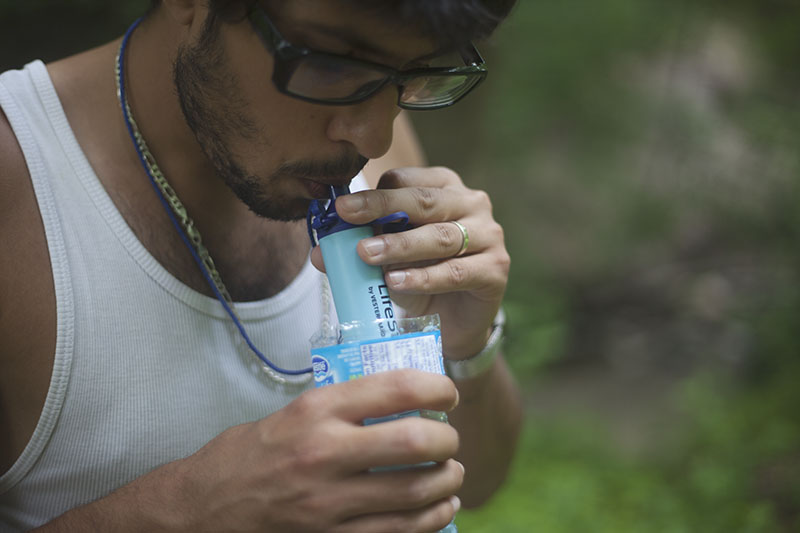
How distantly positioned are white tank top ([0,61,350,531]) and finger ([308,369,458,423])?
0.52 metres

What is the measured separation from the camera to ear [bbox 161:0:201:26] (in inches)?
43.7

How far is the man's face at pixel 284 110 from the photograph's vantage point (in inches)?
37.2

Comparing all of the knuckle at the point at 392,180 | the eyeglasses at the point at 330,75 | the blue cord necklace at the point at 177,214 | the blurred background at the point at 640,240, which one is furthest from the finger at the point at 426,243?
the blurred background at the point at 640,240

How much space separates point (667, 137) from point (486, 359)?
5.42 meters

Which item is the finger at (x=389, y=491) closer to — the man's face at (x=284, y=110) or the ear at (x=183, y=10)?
the man's face at (x=284, y=110)

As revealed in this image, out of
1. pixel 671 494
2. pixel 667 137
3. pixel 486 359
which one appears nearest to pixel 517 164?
pixel 667 137

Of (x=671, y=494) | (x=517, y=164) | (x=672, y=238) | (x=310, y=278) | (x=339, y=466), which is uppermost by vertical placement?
(x=339, y=466)

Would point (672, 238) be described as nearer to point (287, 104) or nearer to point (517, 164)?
point (517, 164)

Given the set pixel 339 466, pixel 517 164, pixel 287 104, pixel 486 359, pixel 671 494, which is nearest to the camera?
pixel 339 466

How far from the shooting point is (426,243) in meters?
1.07

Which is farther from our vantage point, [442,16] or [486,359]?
[486,359]

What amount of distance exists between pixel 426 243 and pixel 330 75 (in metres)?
0.30

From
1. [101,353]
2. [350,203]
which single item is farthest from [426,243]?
[101,353]

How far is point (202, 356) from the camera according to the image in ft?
4.13
